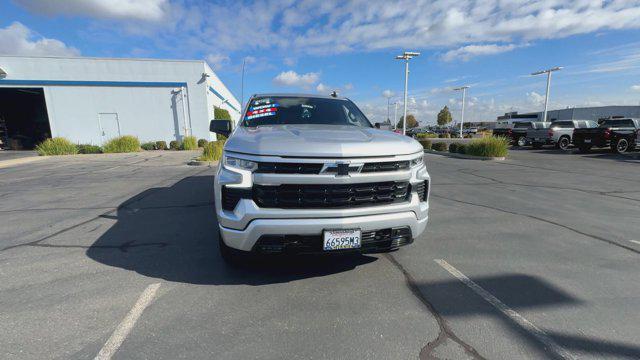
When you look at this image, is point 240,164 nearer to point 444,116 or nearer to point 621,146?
point 621,146

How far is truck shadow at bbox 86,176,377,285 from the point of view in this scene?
3.23 metres

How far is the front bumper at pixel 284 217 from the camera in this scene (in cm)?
253

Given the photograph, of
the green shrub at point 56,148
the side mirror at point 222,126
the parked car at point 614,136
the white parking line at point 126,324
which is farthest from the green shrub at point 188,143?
the parked car at point 614,136

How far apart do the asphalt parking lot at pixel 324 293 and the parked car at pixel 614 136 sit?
16.3 meters

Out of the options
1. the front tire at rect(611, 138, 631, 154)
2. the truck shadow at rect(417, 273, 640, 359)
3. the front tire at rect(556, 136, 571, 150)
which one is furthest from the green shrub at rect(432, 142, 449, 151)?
the truck shadow at rect(417, 273, 640, 359)

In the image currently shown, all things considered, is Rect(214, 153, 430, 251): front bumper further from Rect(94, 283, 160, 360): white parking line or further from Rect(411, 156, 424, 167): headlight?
Rect(94, 283, 160, 360): white parking line

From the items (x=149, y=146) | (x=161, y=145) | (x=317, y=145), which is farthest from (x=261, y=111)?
(x=149, y=146)

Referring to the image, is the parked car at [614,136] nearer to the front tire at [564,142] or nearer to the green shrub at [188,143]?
the front tire at [564,142]

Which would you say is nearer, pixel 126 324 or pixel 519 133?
pixel 126 324

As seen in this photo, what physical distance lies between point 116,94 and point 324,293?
86.0ft

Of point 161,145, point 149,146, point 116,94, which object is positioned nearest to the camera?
point 149,146

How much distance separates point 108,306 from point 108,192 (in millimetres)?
5988

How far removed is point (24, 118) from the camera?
31953mm

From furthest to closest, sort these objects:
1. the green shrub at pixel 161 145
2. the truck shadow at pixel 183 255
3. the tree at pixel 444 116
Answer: the tree at pixel 444 116 < the green shrub at pixel 161 145 < the truck shadow at pixel 183 255
